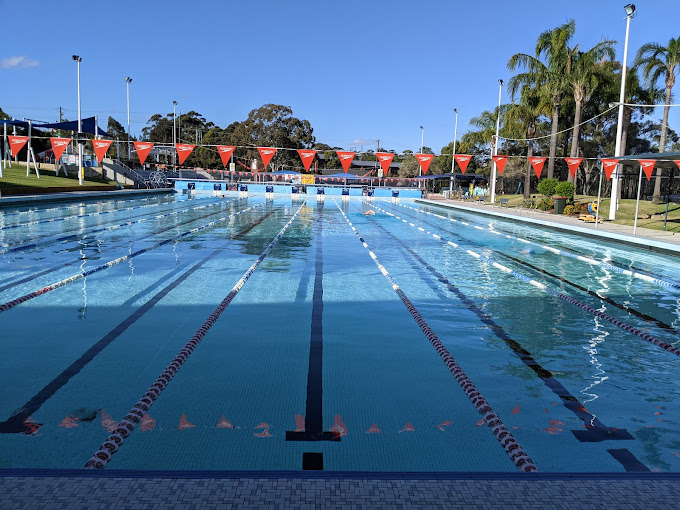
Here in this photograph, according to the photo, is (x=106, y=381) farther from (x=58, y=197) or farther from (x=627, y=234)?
(x=58, y=197)

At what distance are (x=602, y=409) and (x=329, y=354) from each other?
2.26 meters

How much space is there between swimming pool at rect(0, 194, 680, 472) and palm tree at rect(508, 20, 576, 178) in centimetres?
2117

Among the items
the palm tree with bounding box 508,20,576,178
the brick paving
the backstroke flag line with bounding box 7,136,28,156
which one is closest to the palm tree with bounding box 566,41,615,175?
the palm tree with bounding box 508,20,576,178

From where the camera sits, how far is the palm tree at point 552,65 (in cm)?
2833

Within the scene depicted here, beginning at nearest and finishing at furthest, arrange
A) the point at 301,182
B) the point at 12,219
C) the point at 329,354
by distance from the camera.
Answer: the point at 329,354
the point at 12,219
the point at 301,182

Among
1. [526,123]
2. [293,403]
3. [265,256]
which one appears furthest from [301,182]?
[293,403]

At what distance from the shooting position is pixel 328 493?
7.69ft

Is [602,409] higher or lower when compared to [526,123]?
lower

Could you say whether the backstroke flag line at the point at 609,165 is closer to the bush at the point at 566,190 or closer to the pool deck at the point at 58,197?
the bush at the point at 566,190

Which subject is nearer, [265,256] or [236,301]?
[236,301]

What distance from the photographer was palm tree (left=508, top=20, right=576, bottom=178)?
92.9 ft

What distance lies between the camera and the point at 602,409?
3.78 m

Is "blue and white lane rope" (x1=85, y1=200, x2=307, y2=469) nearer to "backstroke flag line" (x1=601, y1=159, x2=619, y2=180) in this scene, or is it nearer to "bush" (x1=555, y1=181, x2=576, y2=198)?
"backstroke flag line" (x1=601, y1=159, x2=619, y2=180)

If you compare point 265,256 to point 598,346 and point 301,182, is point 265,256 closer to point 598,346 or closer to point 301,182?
point 598,346
